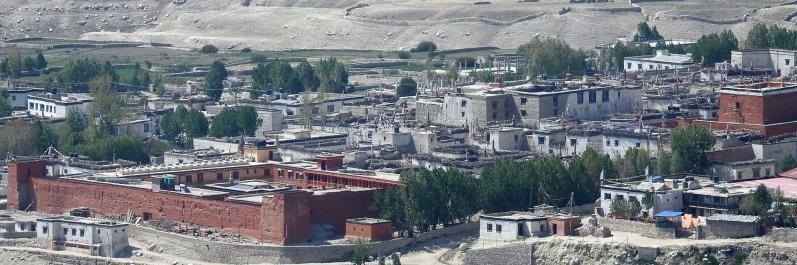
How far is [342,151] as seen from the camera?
2936 inches

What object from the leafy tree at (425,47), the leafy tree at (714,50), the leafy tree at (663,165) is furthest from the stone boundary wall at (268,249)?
the leafy tree at (425,47)

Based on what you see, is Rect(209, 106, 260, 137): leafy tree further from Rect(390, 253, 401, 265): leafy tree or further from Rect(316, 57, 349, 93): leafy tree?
Rect(390, 253, 401, 265): leafy tree

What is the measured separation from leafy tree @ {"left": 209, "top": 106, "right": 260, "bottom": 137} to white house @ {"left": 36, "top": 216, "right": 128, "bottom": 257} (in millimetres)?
14860

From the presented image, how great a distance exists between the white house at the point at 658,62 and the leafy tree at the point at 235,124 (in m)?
16.0

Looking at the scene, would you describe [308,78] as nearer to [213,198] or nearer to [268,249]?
[213,198]

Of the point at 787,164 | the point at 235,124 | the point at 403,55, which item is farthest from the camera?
the point at 403,55

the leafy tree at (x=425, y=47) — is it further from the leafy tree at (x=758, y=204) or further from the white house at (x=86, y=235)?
the leafy tree at (x=758, y=204)

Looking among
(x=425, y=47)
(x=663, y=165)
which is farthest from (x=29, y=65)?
(x=663, y=165)

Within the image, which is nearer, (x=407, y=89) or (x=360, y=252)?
(x=360, y=252)

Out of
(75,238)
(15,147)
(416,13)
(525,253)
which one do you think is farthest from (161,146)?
(416,13)

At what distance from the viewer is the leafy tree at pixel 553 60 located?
306 ft

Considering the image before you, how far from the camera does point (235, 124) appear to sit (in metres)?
81.9

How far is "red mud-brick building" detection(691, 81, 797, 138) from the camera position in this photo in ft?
241

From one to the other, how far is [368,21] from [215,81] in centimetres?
2651
